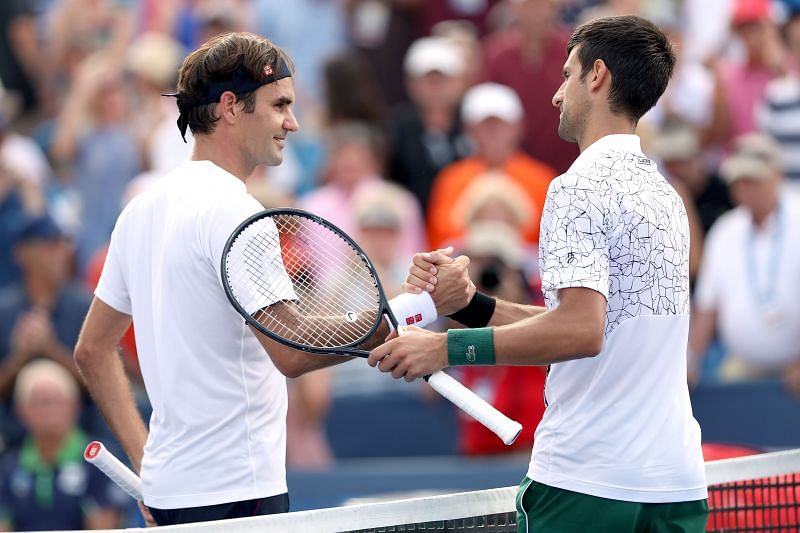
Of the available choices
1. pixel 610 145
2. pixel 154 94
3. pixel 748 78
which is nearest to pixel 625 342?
pixel 610 145

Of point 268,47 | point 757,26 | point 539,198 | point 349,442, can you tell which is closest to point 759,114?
point 757,26

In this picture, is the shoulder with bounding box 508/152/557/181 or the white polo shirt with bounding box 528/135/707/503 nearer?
the white polo shirt with bounding box 528/135/707/503

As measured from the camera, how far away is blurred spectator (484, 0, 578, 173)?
9.80 m

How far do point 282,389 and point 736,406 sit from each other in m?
4.82

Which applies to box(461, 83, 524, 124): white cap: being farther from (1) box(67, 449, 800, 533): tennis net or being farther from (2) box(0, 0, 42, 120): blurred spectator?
(1) box(67, 449, 800, 533): tennis net

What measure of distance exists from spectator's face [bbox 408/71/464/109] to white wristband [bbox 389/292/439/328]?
5866 mm

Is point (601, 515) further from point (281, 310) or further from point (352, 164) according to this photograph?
point (352, 164)

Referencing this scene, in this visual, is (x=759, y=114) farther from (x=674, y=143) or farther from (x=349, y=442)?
(x=349, y=442)

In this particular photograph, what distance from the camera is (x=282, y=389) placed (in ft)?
13.6

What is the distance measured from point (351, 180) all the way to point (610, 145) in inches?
227

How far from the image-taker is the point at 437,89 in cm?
997

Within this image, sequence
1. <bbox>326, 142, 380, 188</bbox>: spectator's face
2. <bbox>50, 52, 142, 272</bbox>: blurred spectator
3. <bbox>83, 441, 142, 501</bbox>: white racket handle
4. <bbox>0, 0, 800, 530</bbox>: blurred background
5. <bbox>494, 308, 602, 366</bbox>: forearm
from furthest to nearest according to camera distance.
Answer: <bbox>50, 52, 142, 272</bbox>: blurred spectator < <bbox>326, 142, 380, 188</bbox>: spectator's face < <bbox>0, 0, 800, 530</bbox>: blurred background < <bbox>83, 441, 142, 501</bbox>: white racket handle < <bbox>494, 308, 602, 366</bbox>: forearm

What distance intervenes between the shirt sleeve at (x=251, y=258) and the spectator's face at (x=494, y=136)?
5.51 meters

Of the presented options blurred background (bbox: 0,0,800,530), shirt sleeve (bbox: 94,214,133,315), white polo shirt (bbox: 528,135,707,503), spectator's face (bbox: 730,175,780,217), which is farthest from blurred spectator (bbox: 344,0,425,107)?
white polo shirt (bbox: 528,135,707,503)
